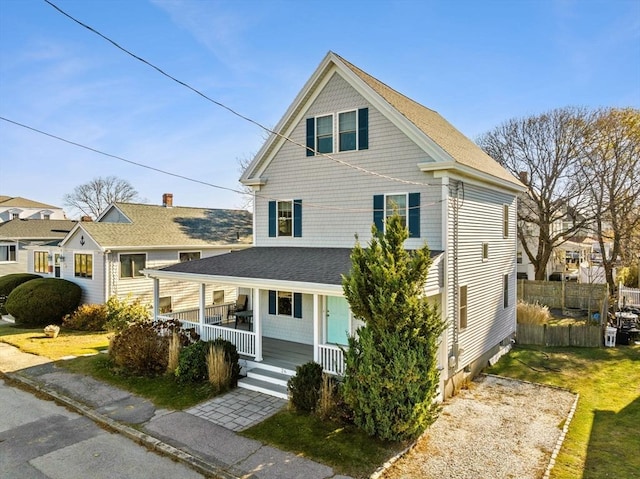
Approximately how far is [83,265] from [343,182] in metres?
15.8

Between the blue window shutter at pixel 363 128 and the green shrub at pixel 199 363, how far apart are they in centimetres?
746

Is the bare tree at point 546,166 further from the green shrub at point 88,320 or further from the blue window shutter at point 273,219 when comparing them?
the green shrub at point 88,320

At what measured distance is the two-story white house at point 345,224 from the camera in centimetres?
1185

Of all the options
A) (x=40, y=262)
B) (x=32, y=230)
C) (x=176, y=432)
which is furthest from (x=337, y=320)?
(x=32, y=230)

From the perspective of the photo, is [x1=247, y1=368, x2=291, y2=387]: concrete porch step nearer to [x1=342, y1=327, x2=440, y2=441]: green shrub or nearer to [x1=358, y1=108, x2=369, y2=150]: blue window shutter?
[x1=342, y1=327, x2=440, y2=441]: green shrub

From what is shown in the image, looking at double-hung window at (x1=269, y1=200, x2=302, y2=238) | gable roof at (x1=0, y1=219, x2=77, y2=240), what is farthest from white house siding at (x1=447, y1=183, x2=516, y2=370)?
gable roof at (x1=0, y1=219, x2=77, y2=240)

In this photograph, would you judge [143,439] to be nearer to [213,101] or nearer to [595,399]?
[213,101]

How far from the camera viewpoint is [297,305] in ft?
48.0

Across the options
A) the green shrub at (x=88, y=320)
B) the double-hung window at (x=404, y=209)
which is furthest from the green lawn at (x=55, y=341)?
the double-hung window at (x=404, y=209)

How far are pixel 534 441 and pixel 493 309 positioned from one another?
6.57m

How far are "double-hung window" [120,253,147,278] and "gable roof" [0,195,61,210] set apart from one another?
47.4 meters

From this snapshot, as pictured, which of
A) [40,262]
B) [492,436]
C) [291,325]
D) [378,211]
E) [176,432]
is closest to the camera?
[176,432]

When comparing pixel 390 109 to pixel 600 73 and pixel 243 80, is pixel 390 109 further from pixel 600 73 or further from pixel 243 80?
pixel 600 73

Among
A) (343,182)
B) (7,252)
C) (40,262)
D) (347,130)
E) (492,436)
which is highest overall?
(347,130)
